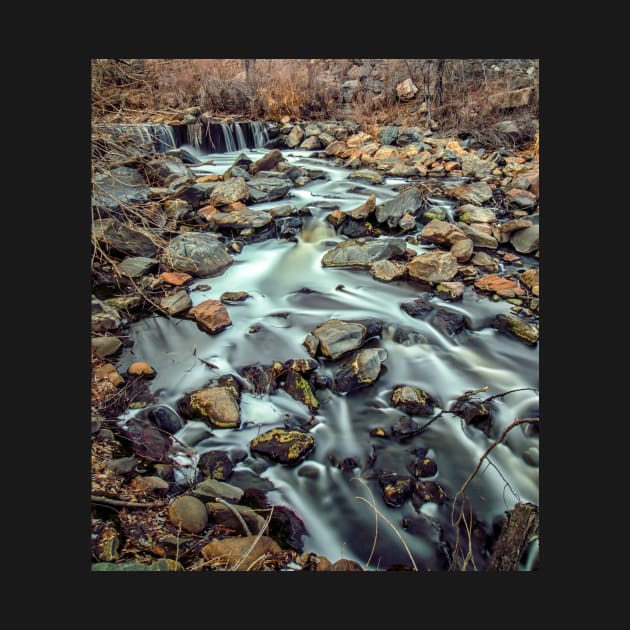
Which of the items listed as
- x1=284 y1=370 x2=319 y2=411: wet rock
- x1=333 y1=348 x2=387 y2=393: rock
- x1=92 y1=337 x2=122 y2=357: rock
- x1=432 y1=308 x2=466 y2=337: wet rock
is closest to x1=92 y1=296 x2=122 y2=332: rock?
x1=92 y1=337 x2=122 y2=357: rock

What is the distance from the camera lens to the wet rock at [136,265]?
11.9ft

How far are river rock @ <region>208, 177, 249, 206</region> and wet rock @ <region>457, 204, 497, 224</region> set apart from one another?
207 cm

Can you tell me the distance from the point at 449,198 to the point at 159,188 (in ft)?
9.50

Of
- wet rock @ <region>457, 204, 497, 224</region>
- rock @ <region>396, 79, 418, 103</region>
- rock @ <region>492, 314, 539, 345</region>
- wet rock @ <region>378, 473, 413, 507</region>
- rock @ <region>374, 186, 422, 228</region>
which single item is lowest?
wet rock @ <region>378, 473, 413, 507</region>

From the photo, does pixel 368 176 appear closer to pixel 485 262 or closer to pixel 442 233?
pixel 442 233

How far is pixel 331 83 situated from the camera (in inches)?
181

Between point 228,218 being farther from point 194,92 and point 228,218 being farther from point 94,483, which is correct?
point 94,483

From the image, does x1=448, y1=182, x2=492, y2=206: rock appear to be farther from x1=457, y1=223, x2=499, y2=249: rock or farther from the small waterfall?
the small waterfall

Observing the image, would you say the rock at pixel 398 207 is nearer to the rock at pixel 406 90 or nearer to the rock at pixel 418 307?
the rock at pixel 406 90

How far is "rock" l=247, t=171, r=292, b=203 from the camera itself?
17.0ft

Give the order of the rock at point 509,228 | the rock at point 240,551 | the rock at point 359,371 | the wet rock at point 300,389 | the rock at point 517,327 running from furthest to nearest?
the rock at point 509,228
the rock at point 517,327
the rock at point 359,371
the wet rock at point 300,389
the rock at point 240,551

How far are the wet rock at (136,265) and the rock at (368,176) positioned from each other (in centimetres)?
312

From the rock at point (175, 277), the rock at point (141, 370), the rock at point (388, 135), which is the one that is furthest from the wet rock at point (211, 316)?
the rock at point (388, 135)

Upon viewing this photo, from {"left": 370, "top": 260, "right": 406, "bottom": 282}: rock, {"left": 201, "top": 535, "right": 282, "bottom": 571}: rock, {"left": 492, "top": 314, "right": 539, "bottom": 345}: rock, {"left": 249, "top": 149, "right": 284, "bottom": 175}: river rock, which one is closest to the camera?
{"left": 201, "top": 535, "right": 282, "bottom": 571}: rock
